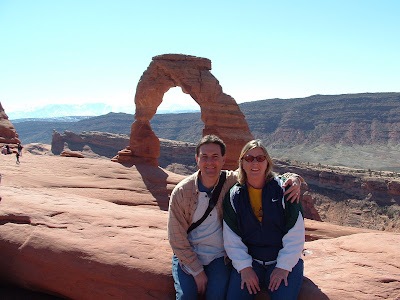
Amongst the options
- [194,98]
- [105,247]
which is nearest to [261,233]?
[105,247]

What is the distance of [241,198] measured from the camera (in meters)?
3.50

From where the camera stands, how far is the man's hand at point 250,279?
3.26 m

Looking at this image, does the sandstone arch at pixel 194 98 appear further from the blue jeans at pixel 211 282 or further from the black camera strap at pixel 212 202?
the blue jeans at pixel 211 282

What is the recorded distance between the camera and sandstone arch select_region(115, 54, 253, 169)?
1641cm

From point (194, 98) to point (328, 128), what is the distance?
203 feet

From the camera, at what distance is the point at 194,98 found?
17.4 meters

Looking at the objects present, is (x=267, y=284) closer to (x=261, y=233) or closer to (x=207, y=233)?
(x=261, y=233)

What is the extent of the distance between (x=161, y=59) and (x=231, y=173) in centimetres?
1480

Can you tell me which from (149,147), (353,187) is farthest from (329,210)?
(149,147)

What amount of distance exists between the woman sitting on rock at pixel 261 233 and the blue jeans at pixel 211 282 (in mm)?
94

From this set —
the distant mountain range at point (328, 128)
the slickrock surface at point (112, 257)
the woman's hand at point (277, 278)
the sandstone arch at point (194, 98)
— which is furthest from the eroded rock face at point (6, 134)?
the distant mountain range at point (328, 128)

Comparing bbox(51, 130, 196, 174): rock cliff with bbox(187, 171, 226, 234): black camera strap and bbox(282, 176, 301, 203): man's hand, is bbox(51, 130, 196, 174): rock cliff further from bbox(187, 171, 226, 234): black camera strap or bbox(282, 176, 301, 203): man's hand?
bbox(282, 176, 301, 203): man's hand

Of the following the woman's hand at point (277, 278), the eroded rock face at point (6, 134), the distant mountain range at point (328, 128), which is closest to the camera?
the woman's hand at point (277, 278)

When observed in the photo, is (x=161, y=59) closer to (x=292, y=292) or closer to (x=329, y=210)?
(x=292, y=292)
